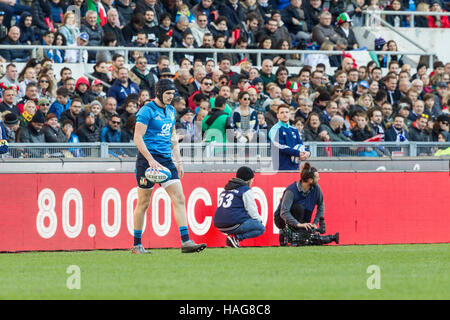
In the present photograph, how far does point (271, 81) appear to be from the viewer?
73.9 feet

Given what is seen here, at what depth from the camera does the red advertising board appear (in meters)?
15.7

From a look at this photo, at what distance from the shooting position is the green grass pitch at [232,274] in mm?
9820

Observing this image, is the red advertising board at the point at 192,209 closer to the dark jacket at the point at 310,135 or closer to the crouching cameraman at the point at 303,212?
the crouching cameraman at the point at 303,212

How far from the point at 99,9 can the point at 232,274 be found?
12754mm

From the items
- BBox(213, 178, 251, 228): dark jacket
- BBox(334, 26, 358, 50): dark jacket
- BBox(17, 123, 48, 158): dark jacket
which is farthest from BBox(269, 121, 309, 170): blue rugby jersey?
BBox(334, 26, 358, 50): dark jacket

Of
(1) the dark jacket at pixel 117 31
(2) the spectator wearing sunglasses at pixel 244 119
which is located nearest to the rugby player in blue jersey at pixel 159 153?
(2) the spectator wearing sunglasses at pixel 244 119

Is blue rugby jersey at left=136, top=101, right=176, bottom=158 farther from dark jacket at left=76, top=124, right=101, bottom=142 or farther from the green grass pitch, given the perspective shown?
dark jacket at left=76, top=124, right=101, bottom=142

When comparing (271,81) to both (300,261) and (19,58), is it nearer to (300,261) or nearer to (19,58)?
(19,58)

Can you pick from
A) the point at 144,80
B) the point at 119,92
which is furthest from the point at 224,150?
the point at 144,80

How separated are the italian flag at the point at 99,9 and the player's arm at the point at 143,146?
9.40 meters

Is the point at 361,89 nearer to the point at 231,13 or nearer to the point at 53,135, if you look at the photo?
the point at 231,13

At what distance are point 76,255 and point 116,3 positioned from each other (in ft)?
34.8
